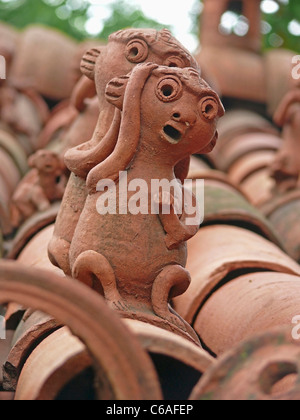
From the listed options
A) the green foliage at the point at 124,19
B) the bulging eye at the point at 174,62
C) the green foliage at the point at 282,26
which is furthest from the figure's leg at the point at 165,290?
the green foliage at the point at 124,19

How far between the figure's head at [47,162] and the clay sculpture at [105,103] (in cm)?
136

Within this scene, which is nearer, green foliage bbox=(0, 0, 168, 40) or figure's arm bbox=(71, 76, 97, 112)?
figure's arm bbox=(71, 76, 97, 112)

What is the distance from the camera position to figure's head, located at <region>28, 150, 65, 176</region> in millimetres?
3984

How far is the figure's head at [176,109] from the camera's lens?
2.29 m

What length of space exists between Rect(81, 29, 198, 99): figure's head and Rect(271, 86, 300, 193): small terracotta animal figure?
8.67ft

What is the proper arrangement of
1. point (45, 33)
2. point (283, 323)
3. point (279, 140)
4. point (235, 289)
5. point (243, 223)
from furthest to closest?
point (45, 33) < point (279, 140) < point (243, 223) < point (235, 289) < point (283, 323)

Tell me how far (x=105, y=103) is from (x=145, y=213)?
0.48 meters

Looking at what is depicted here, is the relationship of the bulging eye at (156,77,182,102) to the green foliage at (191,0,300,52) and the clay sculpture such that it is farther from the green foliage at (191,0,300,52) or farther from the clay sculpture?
the green foliage at (191,0,300,52)

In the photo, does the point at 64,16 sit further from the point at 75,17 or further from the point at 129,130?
the point at 129,130

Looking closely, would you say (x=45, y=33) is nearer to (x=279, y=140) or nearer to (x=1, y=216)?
(x=279, y=140)

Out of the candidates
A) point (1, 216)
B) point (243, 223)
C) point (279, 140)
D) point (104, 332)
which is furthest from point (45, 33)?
point (104, 332)

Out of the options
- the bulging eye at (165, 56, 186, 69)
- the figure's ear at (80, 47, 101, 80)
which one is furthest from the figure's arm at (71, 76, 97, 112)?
the bulging eye at (165, 56, 186, 69)

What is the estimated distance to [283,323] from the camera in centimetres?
249
